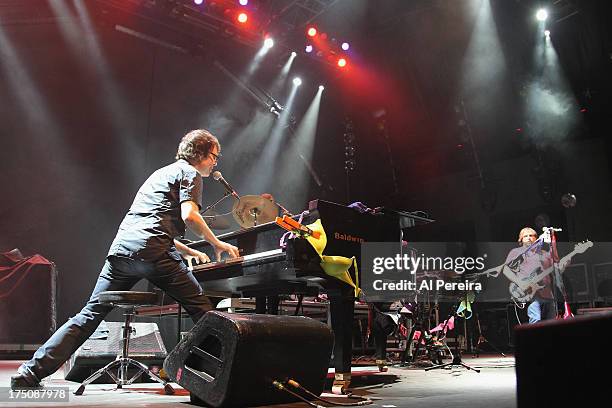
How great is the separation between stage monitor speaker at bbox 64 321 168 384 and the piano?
1.05 m

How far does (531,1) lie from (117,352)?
891 centimetres

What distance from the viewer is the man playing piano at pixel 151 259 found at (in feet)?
9.04

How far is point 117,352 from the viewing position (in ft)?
13.6

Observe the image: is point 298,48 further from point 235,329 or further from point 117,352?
point 235,329

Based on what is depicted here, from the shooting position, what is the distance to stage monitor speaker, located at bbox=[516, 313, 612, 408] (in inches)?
36.9

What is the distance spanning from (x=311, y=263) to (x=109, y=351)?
2232mm

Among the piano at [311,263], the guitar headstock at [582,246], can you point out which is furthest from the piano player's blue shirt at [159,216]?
the guitar headstock at [582,246]

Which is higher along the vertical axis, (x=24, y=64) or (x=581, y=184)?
(x=24, y=64)

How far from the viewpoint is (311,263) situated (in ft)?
9.74

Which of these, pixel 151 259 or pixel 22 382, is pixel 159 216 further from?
pixel 22 382

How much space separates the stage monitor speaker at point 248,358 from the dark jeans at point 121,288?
1.06 feet

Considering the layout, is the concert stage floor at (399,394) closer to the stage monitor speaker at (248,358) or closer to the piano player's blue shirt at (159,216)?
the stage monitor speaker at (248,358)

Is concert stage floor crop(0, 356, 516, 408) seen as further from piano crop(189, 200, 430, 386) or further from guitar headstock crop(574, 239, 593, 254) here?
guitar headstock crop(574, 239, 593, 254)

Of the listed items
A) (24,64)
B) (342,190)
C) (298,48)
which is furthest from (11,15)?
(342,190)
